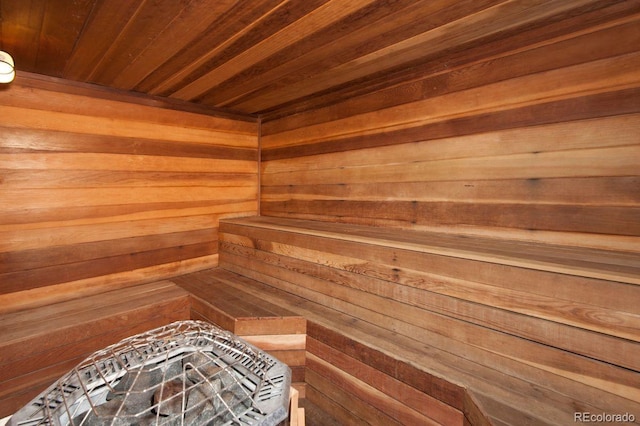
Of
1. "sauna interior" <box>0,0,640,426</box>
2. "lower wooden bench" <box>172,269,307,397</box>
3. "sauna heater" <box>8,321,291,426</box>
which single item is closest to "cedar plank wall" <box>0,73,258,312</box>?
"sauna interior" <box>0,0,640,426</box>

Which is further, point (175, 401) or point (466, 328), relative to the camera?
point (466, 328)

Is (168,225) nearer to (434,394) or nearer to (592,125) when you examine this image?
(434,394)

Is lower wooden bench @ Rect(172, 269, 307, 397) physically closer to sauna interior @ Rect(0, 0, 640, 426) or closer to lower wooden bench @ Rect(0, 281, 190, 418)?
sauna interior @ Rect(0, 0, 640, 426)

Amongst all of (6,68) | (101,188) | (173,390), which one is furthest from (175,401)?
(6,68)

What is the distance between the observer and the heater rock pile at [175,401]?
87 centimetres

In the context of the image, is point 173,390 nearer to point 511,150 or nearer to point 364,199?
point 364,199

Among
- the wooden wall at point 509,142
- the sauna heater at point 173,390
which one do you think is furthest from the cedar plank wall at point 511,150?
the sauna heater at point 173,390

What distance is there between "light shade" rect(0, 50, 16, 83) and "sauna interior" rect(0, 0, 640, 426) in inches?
1.7

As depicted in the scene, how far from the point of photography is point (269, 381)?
1.00 m

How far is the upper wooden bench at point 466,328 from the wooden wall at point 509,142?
168 millimetres

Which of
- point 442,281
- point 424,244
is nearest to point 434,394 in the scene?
point 442,281

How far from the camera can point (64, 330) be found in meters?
1.72

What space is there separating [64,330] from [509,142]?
2868 millimetres

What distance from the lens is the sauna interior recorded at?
1202 mm
